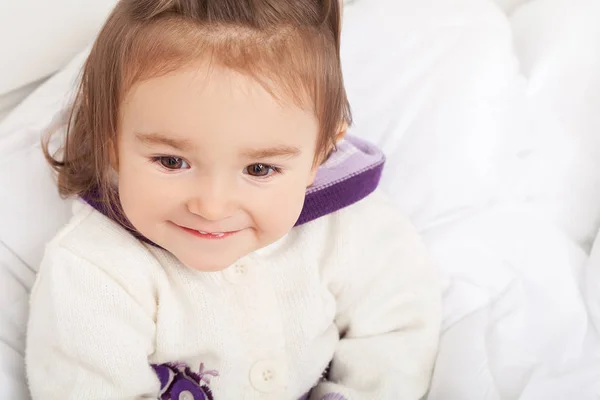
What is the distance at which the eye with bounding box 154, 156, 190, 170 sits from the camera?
724 millimetres

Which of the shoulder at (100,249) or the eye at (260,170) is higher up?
the eye at (260,170)

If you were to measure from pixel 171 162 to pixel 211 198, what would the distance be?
0.06 m

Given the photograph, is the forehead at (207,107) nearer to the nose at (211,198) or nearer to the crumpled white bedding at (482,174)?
the nose at (211,198)

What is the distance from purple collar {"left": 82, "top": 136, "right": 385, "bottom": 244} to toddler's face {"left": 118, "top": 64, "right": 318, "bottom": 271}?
0.12 metres

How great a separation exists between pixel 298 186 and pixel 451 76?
0.54 meters

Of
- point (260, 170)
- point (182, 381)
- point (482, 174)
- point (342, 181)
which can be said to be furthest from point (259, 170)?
point (482, 174)

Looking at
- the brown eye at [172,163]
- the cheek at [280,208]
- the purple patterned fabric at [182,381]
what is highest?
the brown eye at [172,163]

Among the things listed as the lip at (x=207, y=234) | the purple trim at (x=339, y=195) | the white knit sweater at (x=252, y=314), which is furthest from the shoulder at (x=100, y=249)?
the purple trim at (x=339, y=195)

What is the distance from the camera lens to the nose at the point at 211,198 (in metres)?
0.71

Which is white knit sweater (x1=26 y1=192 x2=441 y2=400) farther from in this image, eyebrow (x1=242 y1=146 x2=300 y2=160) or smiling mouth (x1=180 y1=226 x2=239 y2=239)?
eyebrow (x1=242 y1=146 x2=300 y2=160)

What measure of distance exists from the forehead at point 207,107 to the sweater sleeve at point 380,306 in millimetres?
328

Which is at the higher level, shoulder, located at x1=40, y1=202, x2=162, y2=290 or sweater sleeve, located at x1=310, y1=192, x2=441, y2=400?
shoulder, located at x1=40, y1=202, x2=162, y2=290

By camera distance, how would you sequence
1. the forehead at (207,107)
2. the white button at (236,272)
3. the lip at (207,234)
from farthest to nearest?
the white button at (236,272)
the lip at (207,234)
the forehead at (207,107)

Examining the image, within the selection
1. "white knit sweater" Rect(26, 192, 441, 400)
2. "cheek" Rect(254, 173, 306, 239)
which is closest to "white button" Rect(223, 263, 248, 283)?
"white knit sweater" Rect(26, 192, 441, 400)
